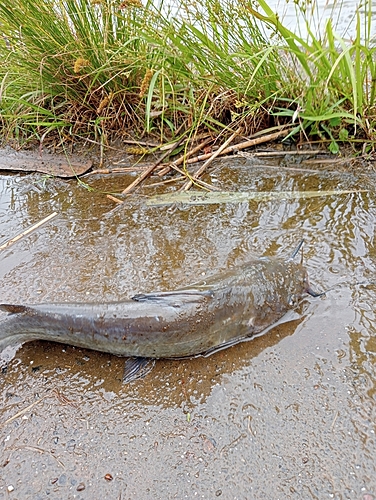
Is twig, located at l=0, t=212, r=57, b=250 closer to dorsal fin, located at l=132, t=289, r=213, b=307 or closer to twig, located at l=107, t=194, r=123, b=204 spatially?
twig, located at l=107, t=194, r=123, b=204

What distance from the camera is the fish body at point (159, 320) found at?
207 centimetres

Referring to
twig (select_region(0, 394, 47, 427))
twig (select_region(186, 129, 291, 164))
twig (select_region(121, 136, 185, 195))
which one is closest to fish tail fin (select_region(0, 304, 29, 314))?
twig (select_region(0, 394, 47, 427))

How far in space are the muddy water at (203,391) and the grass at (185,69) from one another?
110cm

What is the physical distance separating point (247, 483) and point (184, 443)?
11.8 inches

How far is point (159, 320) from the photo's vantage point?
6.76ft

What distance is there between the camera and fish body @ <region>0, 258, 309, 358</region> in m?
2.07

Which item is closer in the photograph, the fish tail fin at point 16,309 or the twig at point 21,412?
the twig at point 21,412

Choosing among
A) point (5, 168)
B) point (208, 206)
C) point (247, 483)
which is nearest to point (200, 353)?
point (247, 483)

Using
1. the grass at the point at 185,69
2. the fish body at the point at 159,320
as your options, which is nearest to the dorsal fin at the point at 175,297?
the fish body at the point at 159,320

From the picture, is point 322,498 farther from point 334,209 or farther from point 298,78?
point 298,78

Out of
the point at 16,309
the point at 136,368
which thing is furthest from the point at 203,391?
the point at 16,309

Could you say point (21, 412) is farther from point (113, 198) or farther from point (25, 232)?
point (113, 198)

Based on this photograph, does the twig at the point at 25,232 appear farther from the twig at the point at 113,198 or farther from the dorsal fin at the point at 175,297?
the dorsal fin at the point at 175,297

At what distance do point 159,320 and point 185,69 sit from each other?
2.63 m
